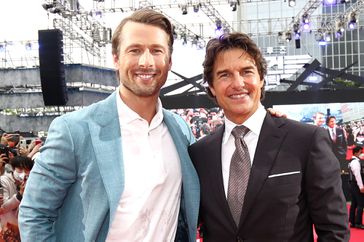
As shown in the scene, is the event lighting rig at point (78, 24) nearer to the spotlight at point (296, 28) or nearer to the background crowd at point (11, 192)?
the spotlight at point (296, 28)

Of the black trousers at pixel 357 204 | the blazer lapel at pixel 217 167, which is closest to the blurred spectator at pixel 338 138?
the black trousers at pixel 357 204

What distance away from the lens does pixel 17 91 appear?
2203 cm

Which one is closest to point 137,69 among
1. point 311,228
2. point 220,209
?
point 220,209

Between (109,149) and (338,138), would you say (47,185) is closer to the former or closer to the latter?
(109,149)

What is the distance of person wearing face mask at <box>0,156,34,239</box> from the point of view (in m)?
4.54

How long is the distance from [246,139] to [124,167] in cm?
61

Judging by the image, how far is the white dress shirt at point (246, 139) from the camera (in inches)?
84.0

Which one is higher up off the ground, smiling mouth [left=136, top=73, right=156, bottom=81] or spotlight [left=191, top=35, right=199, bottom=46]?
spotlight [left=191, top=35, right=199, bottom=46]

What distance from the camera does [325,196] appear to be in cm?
197

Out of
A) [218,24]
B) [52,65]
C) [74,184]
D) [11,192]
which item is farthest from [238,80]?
[218,24]

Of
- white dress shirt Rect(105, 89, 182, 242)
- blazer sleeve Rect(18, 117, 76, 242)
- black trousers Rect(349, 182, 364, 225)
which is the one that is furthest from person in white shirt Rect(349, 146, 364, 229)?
blazer sleeve Rect(18, 117, 76, 242)

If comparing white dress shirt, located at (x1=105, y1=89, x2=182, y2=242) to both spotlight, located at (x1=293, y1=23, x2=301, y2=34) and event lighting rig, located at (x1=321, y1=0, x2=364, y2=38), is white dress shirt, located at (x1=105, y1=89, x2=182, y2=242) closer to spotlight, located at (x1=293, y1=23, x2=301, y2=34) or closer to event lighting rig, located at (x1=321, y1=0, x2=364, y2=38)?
event lighting rig, located at (x1=321, y1=0, x2=364, y2=38)

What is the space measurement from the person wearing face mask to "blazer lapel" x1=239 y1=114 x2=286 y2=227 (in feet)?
10.7

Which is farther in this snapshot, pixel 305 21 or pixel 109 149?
pixel 305 21
